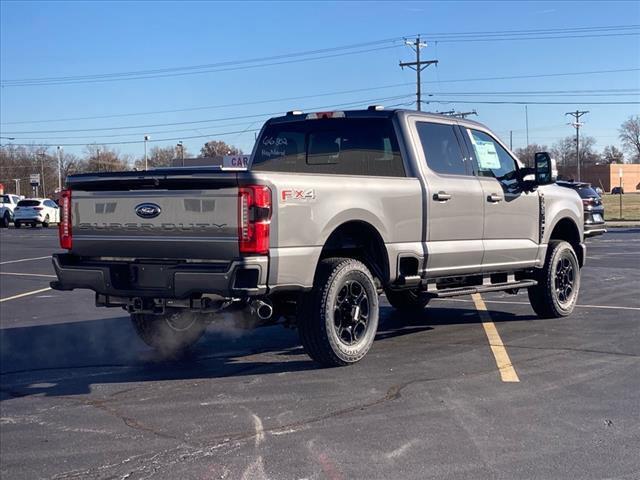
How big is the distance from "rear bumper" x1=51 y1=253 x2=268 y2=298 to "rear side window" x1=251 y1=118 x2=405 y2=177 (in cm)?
221

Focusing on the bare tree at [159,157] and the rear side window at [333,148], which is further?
the bare tree at [159,157]

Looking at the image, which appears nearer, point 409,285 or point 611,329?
point 409,285

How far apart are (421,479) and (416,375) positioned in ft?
7.25

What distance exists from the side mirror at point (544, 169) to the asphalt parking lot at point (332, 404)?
165 cm

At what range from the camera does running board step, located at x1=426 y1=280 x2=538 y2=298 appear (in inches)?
298

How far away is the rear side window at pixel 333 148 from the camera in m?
7.45

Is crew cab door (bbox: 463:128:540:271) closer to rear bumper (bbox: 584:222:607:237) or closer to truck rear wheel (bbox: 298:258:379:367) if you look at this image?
truck rear wheel (bbox: 298:258:379:367)

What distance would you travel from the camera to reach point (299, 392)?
586cm

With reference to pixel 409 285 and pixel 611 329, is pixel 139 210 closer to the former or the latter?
pixel 409 285

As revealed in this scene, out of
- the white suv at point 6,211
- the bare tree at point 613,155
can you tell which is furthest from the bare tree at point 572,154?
the white suv at point 6,211

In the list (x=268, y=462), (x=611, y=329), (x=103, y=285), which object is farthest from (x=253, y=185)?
(x=611, y=329)

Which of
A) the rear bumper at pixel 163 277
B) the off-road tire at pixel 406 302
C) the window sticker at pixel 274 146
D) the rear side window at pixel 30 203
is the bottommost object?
the off-road tire at pixel 406 302

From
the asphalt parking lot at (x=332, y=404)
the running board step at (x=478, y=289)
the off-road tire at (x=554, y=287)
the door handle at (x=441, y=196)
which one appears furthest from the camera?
the off-road tire at (x=554, y=287)

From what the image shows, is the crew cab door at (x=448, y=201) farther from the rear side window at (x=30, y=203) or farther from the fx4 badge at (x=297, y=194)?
the rear side window at (x=30, y=203)
